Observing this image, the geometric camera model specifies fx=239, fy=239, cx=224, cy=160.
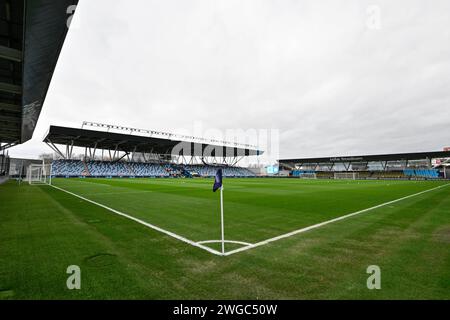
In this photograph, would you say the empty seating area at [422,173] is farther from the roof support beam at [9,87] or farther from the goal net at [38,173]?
the roof support beam at [9,87]

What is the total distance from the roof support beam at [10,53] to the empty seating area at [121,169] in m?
59.6

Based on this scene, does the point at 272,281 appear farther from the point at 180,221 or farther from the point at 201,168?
the point at 201,168

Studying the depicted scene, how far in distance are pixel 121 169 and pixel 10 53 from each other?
67896mm

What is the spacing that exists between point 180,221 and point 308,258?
5.07 metres

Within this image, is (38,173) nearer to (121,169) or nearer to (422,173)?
(121,169)

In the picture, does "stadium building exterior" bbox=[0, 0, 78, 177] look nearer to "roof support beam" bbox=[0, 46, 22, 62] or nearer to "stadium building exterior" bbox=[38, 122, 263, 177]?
"roof support beam" bbox=[0, 46, 22, 62]

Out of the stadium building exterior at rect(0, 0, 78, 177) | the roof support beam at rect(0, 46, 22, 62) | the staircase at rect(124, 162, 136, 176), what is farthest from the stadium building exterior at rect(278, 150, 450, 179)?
the roof support beam at rect(0, 46, 22, 62)

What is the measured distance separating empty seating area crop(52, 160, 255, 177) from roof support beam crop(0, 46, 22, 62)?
5963cm

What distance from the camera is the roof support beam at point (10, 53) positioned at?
31.0 ft

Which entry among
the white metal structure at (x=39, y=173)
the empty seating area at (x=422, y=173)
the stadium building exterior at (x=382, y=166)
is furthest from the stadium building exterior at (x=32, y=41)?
the empty seating area at (x=422, y=173)

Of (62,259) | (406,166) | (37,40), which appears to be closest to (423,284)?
(62,259)

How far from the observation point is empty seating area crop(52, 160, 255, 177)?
2453 inches

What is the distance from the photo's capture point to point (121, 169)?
7306 centimetres
